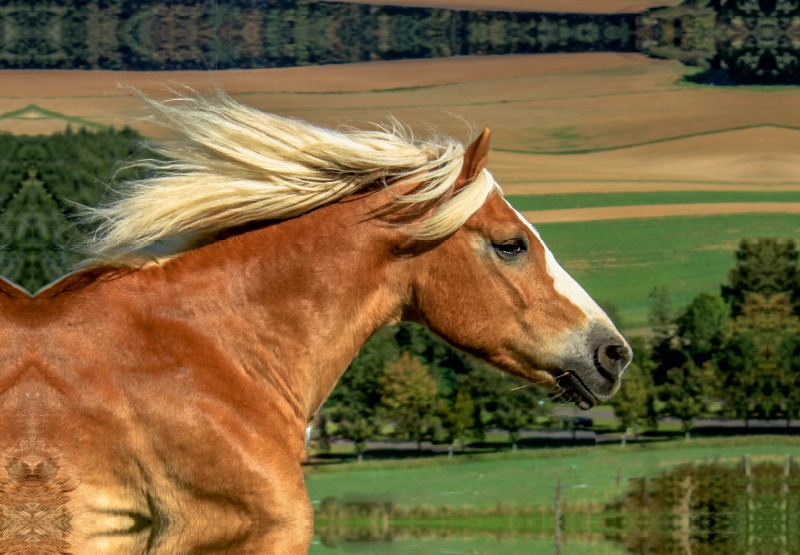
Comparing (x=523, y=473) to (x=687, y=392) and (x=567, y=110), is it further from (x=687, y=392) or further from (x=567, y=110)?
(x=567, y=110)

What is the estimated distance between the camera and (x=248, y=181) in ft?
9.23

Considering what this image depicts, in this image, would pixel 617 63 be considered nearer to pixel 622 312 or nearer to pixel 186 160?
pixel 622 312

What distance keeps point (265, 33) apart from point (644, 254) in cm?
766

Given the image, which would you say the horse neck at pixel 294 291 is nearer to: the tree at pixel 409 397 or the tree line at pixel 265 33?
the tree line at pixel 265 33

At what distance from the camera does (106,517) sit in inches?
99.7

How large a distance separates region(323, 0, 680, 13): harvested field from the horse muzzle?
44.1ft

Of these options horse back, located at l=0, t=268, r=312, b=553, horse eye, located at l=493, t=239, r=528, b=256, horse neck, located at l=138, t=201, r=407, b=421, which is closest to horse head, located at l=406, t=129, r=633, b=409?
horse eye, located at l=493, t=239, r=528, b=256

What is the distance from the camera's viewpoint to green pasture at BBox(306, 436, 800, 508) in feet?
40.4

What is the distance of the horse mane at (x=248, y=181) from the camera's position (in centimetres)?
275

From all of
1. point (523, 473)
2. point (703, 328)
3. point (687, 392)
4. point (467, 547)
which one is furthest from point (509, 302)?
point (703, 328)

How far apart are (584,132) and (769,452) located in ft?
21.6

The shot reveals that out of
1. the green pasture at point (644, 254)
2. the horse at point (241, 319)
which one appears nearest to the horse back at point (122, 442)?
A: the horse at point (241, 319)

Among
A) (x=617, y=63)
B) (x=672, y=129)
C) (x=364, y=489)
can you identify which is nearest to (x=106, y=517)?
(x=364, y=489)

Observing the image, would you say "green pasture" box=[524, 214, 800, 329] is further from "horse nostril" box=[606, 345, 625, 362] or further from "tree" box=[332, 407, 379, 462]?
"horse nostril" box=[606, 345, 625, 362]
